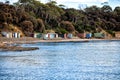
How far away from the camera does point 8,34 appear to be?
12419cm

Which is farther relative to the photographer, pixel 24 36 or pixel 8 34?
pixel 24 36

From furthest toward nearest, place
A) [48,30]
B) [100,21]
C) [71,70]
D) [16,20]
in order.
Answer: [100,21] < [48,30] < [16,20] < [71,70]

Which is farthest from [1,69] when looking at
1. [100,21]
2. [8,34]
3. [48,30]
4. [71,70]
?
[100,21]

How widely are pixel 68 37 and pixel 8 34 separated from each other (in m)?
40.2

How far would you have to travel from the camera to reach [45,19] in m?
162

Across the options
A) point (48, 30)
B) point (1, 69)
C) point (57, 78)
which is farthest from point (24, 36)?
point (57, 78)

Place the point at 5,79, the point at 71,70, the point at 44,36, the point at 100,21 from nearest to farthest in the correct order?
the point at 5,79, the point at 71,70, the point at 44,36, the point at 100,21

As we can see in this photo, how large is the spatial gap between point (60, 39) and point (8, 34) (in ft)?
110

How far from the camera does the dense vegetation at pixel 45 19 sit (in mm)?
133613

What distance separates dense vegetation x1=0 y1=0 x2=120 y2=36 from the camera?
133613 millimetres

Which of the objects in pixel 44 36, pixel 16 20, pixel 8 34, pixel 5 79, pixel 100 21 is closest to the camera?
pixel 5 79

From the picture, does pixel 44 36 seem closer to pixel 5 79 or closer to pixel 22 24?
pixel 22 24

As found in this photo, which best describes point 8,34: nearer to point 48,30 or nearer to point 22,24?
point 22,24

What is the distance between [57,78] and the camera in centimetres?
3684
